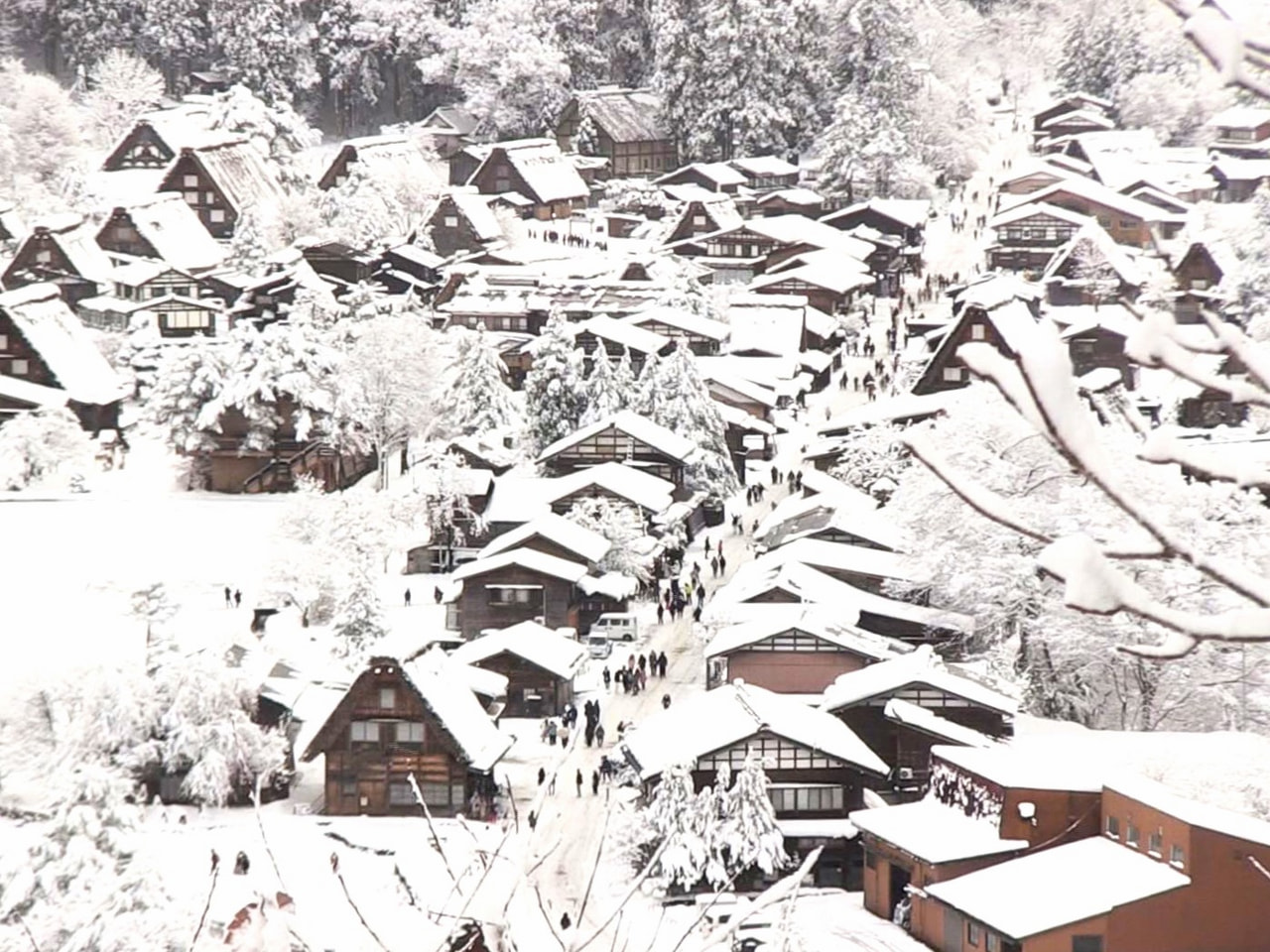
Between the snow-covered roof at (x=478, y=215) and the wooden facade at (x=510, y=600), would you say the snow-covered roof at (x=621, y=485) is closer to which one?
the wooden facade at (x=510, y=600)

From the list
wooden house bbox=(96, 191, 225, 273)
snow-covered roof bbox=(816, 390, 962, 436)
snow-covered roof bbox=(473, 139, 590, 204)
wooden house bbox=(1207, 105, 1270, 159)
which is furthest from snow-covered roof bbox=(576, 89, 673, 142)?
snow-covered roof bbox=(816, 390, 962, 436)

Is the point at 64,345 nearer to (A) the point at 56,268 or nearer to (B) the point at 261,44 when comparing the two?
(A) the point at 56,268

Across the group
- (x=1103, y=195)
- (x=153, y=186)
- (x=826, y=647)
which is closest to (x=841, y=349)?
(x=1103, y=195)

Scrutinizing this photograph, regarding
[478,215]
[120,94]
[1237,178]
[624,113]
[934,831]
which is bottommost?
[934,831]

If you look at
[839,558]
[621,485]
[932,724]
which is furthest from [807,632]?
[621,485]

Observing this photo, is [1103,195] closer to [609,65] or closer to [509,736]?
[609,65]

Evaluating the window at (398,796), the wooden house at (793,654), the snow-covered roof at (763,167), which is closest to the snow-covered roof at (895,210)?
the snow-covered roof at (763,167)
